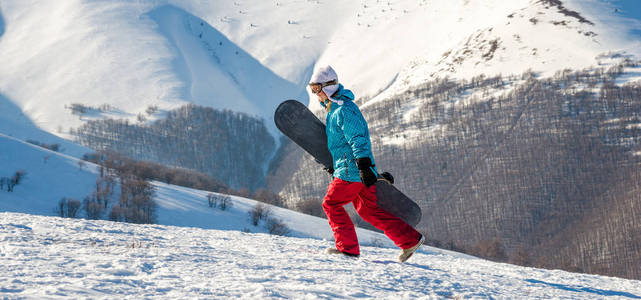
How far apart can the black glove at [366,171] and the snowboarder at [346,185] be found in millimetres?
98

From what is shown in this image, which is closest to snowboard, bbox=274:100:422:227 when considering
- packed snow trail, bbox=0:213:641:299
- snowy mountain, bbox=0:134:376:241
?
packed snow trail, bbox=0:213:641:299

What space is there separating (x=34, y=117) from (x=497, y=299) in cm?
19131

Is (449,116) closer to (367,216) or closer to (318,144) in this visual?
(318,144)

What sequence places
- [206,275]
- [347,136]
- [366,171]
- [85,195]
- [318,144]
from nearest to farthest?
[206,275]
[366,171]
[347,136]
[318,144]
[85,195]

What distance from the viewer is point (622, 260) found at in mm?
105250

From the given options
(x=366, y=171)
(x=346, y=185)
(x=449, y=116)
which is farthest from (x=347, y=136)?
Answer: (x=449, y=116)

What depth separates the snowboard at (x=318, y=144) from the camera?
789 cm

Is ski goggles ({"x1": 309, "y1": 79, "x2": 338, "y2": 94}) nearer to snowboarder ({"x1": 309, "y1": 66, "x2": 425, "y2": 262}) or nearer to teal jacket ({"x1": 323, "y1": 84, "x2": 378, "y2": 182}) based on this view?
snowboarder ({"x1": 309, "y1": 66, "x2": 425, "y2": 262})

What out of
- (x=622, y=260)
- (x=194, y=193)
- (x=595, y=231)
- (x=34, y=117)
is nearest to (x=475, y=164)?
(x=595, y=231)

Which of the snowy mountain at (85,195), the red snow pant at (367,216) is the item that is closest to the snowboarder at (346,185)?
the red snow pant at (367,216)

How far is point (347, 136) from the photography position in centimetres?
739

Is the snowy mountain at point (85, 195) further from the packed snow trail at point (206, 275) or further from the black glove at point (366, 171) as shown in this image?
the black glove at point (366, 171)

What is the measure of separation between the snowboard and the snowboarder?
0.14 meters

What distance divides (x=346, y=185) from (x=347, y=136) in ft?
2.39
